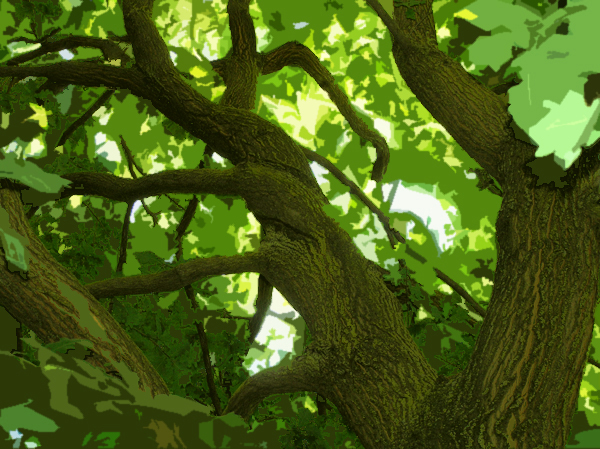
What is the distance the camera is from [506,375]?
1.71 metres

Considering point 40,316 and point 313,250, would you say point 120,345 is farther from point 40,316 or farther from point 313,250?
point 313,250

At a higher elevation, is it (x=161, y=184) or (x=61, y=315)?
(x=161, y=184)

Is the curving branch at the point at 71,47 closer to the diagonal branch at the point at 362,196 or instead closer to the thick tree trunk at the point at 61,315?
the diagonal branch at the point at 362,196

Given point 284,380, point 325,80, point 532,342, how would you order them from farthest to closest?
point 325,80 → point 284,380 → point 532,342

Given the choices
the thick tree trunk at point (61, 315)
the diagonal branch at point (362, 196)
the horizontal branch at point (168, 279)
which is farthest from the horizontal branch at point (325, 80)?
the thick tree trunk at point (61, 315)

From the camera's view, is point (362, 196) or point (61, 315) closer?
point (61, 315)

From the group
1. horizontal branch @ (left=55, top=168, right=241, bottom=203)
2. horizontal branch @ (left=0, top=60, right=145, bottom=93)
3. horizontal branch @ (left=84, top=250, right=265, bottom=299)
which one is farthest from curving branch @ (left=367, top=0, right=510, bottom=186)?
horizontal branch @ (left=0, top=60, right=145, bottom=93)

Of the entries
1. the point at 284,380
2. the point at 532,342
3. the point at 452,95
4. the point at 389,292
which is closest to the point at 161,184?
the point at 284,380

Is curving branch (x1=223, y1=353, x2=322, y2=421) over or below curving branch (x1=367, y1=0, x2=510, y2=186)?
below

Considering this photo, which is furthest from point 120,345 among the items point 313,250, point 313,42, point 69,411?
point 313,42

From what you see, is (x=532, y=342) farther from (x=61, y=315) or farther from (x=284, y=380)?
(x=61, y=315)

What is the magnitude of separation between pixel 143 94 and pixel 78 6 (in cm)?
223

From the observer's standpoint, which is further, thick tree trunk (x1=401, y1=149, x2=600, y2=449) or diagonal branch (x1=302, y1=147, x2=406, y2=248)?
diagonal branch (x1=302, y1=147, x2=406, y2=248)

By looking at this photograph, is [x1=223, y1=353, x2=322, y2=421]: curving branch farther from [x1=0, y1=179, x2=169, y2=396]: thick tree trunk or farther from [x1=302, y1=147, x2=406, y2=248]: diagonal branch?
[x1=302, y1=147, x2=406, y2=248]: diagonal branch
